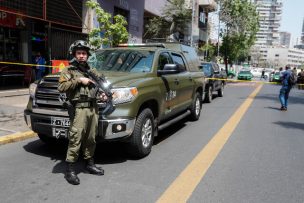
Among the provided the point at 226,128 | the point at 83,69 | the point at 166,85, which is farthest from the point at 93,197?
the point at 226,128

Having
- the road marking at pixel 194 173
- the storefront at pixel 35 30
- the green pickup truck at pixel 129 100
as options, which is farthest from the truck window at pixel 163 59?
the storefront at pixel 35 30

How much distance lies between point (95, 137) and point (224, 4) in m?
34.1

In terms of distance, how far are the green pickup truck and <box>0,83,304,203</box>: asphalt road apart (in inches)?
16.0

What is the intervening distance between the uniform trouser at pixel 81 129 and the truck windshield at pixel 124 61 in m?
1.82

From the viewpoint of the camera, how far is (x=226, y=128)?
840 cm

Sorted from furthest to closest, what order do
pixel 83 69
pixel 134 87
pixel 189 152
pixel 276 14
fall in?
pixel 276 14
pixel 189 152
pixel 134 87
pixel 83 69

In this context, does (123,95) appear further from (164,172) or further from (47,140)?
(47,140)

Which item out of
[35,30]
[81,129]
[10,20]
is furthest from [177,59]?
[35,30]

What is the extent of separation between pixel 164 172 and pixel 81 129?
1.42m

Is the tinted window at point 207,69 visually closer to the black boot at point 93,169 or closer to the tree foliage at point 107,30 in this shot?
the tree foliage at point 107,30

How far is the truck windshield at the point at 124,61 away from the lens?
6.15 meters

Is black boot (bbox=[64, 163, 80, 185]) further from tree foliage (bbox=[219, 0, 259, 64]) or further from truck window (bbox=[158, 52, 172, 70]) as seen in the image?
tree foliage (bbox=[219, 0, 259, 64])

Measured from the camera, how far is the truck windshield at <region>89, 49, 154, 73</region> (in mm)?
6152

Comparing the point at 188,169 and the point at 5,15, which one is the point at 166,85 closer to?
the point at 188,169
